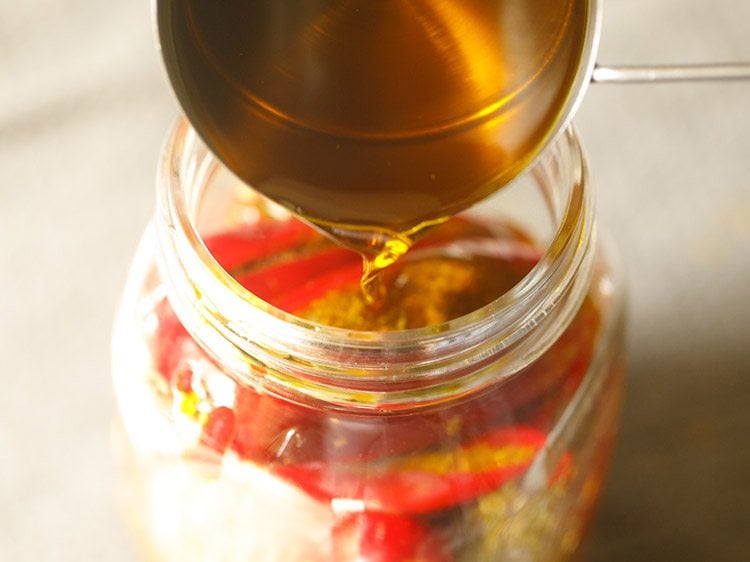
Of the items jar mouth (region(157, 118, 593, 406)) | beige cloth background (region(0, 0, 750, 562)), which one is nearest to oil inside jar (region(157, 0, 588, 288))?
jar mouth (region(157, 118, 593, 406))

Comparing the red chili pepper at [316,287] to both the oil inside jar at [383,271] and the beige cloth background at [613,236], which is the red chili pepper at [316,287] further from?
the beige cloth background at [613,236]

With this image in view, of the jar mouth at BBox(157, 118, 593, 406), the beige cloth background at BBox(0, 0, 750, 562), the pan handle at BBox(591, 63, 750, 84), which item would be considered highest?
the pan handle at BBox(591, 63, 750, 84)

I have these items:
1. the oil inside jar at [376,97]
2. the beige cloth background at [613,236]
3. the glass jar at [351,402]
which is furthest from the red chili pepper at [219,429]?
the beige cloth background at [613,236]

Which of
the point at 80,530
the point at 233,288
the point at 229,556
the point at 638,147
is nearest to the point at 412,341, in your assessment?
the point at 233,288

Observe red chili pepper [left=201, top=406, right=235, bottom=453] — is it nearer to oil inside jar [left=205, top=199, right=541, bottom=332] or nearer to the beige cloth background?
oil inside jar [left=205, top=199, right=541, bottom=332]

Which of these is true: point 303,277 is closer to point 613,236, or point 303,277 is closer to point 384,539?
point 384,539

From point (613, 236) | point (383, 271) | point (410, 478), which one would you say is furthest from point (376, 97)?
point (613, 236)
